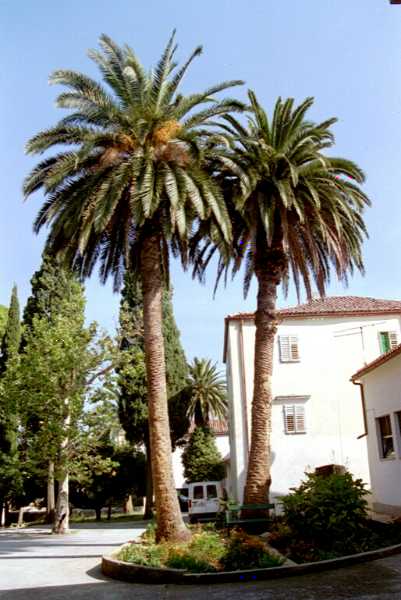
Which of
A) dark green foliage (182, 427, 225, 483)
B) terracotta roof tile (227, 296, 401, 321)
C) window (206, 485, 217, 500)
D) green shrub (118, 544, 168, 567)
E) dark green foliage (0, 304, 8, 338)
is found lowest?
green shrub (118, 544, 168, 567)

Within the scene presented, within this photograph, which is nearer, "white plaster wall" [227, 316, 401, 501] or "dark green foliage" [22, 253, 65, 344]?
"white plaster wall" [227, 316, 401, 501]

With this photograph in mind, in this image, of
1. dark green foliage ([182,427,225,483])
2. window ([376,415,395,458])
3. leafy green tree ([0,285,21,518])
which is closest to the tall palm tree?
window ([376,415,395,458])

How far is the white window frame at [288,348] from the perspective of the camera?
30906mm

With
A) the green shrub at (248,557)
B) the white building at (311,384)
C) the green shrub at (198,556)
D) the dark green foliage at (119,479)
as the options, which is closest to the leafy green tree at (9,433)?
the dark green foliage at (119,479)

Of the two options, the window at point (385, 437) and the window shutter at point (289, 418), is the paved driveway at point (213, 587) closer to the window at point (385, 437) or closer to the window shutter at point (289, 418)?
the window at point (385, 437)

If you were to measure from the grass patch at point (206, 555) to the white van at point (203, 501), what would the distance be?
1565 cm

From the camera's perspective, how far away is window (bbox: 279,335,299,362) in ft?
101

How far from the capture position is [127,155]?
1736 centimetres

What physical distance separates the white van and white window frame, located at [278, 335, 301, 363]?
278 inches

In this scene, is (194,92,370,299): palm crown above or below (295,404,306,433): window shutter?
above

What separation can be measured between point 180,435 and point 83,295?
40.4 ft

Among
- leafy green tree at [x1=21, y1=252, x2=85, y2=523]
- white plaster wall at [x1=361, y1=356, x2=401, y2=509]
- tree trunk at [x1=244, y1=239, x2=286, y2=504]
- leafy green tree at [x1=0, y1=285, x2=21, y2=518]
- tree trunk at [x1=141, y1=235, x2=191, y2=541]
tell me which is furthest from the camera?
leafy green tree at [x1=21, y1=252, x2=85, y2=523]

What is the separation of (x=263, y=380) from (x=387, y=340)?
47.7 feet

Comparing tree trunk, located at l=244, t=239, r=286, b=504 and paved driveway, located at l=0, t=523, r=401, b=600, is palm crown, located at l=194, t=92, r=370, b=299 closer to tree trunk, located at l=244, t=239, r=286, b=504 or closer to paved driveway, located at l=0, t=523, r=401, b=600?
tree trunk, located at l=244, t=239, r=286, b=504
